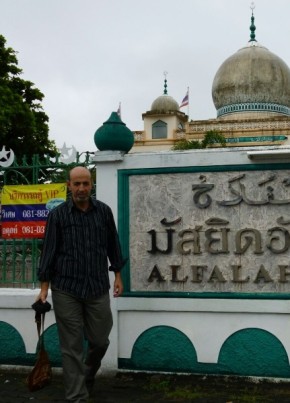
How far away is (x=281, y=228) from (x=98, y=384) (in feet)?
6.42

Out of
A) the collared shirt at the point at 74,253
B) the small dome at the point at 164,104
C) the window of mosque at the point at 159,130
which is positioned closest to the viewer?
the collared shirt at the point at 74,253


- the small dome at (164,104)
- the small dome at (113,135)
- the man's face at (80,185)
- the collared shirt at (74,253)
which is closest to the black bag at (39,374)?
the collared shirt at (74,253)

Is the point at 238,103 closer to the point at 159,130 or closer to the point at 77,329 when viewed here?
the point at 159,130

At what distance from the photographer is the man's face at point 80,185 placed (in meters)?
4.08

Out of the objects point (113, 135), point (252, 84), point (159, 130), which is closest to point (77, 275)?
point (113, 135)

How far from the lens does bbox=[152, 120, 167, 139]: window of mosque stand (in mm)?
33750

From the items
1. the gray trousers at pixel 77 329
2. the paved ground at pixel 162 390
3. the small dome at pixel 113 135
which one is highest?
the small dome at pixel 113 135

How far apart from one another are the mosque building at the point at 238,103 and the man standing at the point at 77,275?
26.9 m

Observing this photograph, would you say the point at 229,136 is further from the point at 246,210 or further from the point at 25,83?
the point at 246,210

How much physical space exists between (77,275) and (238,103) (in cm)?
3201

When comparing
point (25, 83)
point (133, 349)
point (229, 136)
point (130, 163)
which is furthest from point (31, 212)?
point (229, 136)

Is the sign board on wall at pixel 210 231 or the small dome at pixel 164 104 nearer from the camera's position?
the sign board on wall at pixel 210 231

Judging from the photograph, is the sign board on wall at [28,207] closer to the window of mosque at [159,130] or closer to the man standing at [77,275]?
the man standing at [77,275]

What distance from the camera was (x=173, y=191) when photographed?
207 inches
